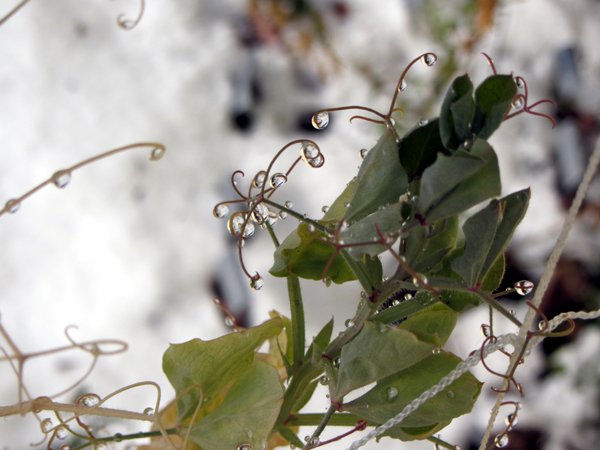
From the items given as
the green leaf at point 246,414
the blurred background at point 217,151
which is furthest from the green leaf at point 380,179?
the blurred background at point 217,151

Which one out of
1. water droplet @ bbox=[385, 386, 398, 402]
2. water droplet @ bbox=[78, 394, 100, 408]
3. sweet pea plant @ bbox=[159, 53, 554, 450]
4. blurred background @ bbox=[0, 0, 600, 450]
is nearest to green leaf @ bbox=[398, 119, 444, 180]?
sweet pea plant @ bbox=[159, 53, 554, 450]

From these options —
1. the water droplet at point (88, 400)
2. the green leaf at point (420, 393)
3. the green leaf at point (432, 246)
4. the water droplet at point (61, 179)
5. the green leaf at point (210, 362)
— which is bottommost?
the green leaf at point (420, 393)

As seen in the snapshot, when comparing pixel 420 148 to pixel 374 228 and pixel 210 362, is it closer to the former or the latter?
→ pixel 374 228

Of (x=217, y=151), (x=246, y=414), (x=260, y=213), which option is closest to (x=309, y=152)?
(x=260, y=213)

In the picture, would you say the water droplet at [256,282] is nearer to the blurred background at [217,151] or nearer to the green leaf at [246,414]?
the green leaf at [246,414]

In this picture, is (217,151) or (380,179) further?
(217,151)

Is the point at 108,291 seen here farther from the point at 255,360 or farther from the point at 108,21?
the point at 255,360
